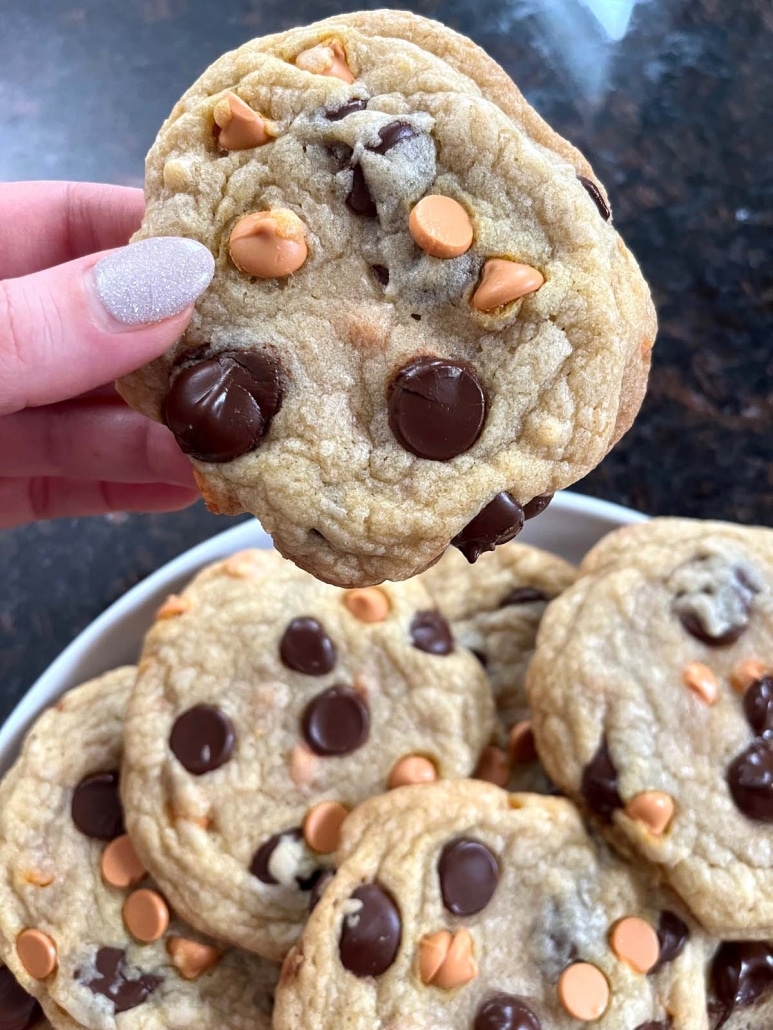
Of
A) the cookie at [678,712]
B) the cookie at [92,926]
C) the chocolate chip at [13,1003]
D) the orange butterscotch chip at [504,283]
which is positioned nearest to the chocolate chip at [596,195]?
the orange butterscotch chip at [504,283]

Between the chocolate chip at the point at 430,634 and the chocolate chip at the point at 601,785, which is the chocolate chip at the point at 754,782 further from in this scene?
the chocolate chip at the point at 430,634

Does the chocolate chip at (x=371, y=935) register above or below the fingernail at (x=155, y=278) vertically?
below

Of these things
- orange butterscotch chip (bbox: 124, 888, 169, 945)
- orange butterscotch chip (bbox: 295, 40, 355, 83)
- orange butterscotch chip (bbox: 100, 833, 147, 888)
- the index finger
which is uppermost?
orange butterscotch chip (bbox: 295, 40, 355, 83)

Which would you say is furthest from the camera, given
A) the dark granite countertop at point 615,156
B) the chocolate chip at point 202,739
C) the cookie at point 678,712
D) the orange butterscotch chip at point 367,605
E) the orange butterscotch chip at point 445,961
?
the dark granite countertop at point 615,156

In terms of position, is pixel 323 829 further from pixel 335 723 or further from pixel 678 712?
pixel 678 712

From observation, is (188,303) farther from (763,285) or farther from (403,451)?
(763,285)

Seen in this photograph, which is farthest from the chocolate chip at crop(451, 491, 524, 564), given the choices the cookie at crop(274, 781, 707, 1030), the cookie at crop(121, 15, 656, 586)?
the cookie at crop(274, 781, 707, 1030)

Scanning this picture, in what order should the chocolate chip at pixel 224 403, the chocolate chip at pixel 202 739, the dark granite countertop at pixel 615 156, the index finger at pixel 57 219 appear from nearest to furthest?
the chocolate chip at pixel 224 403 < the chocolate chip at pixel 202 739 < the index finger at pixel 57 219 < the dark granite countertop at pixel 615 156

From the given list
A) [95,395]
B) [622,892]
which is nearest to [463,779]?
[622,892]

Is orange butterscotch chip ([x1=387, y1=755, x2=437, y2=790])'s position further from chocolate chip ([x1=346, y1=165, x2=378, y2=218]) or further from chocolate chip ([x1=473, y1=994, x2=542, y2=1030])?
chocolate chip ([x1=346, y1=165, x2=378, y2=218])
